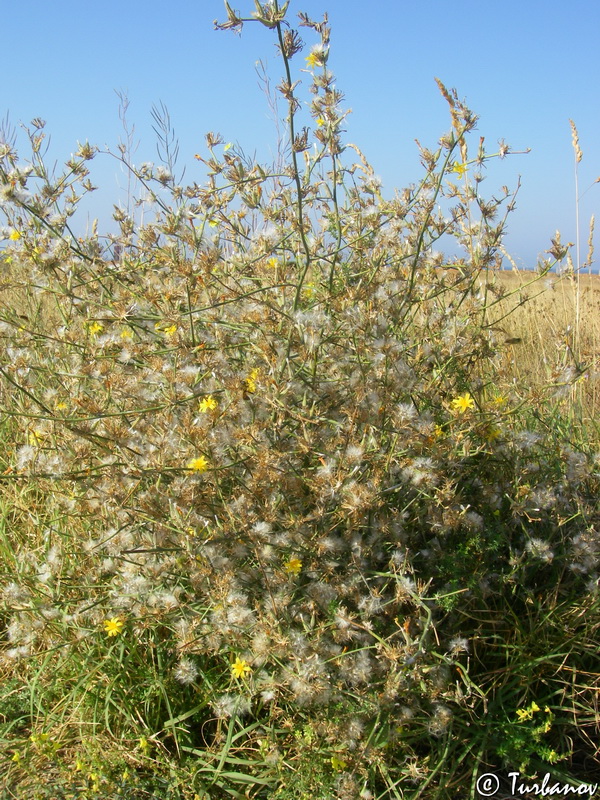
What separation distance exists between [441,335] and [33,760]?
68.0 inches

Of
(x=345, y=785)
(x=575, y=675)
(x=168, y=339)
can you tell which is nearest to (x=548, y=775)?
(x=575, y=675)

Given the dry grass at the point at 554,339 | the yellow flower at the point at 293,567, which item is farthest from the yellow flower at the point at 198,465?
the dry grass at the point at 554,339

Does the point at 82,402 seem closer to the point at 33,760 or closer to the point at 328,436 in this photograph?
the point at 328,436

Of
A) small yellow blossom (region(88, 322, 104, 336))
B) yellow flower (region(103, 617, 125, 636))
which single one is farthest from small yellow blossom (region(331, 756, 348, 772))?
small yellow blossom (region(88, 322, 104, 336))

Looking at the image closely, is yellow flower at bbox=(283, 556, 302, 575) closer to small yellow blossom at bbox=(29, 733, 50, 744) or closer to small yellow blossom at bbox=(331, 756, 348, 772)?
small yellow blossom at bbox=(331, 756, 348, 772)

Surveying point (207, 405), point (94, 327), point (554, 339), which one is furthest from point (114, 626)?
point (554, 339)

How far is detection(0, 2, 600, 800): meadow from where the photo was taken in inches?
69.5

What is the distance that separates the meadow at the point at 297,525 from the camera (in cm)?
177

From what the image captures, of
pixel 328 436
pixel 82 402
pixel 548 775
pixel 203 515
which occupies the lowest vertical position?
pixel 548 775

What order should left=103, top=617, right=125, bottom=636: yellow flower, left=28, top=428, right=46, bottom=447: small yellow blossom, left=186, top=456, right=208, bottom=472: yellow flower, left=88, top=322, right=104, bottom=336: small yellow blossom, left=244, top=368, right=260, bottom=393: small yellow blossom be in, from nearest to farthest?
left=186, top=456, right=208, bottom=472: yellow flower, left=244, top=368, right=260, bottom=393: small yellow blossom, left=103, top=617, right=125, bottom=636: yellow flower, left=28, top=428, right=46, bottom=447: small yellow blossom, left=88, top=322, right=104, bottom=336: small yellow blossom

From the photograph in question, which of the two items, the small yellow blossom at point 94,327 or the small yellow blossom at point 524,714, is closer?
the small yellow blossom at point 524,714

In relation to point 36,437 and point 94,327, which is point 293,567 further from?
point 94,327

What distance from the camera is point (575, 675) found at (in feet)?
6.74

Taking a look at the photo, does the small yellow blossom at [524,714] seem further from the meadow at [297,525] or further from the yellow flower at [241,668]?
the yellow flower at [241,668]
